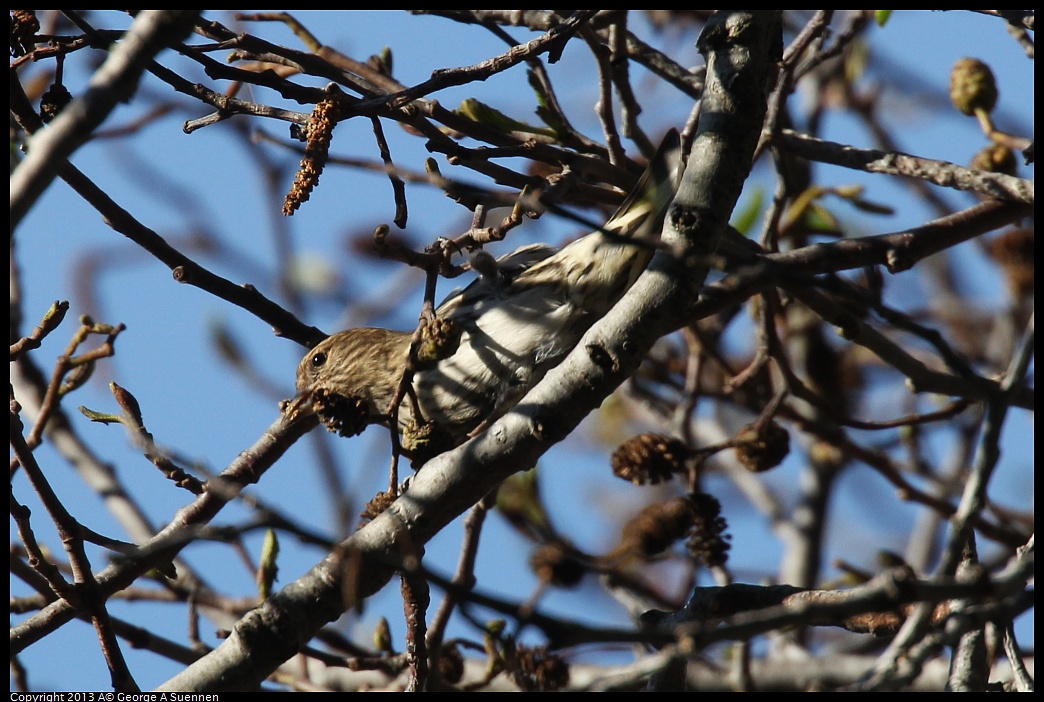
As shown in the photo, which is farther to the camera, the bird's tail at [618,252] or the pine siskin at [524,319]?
the pine siskin at [524,319]

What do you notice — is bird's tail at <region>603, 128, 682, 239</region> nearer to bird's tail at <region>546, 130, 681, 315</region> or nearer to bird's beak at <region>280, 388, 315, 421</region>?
bird's tail at <region>546, 130, 681, 315</region>

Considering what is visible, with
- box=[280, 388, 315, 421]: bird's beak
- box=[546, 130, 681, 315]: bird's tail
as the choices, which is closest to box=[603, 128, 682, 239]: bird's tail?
box=[546, 130, 681, 315]: bird's tail

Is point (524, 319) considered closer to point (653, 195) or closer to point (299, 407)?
point (653, 195)

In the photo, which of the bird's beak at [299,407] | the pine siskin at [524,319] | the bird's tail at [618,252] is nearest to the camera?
the bird's beak at [299,407]

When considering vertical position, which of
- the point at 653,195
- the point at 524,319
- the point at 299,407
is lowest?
the point at 299,407

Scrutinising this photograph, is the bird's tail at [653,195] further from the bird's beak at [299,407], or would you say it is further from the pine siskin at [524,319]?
the bird's beak at [299,407]

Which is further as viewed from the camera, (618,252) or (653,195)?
(618,252)

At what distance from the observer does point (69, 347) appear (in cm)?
310

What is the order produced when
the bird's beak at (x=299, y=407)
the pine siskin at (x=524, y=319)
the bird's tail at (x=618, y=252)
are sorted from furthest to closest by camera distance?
the pine siskin at (x=524, y=319), the bird's tail at (x=618, y=252), the bird's beak at (x=299, y=407)

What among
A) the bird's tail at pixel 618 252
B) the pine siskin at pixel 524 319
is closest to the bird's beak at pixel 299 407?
the pine siskin at pixel 524 319

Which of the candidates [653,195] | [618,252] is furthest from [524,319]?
[653,195]

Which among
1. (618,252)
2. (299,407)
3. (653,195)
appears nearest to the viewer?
(299,407)

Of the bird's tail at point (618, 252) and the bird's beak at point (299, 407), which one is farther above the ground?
the bird's tail at point (618, 252)

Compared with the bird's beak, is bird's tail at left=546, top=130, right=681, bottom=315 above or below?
above
